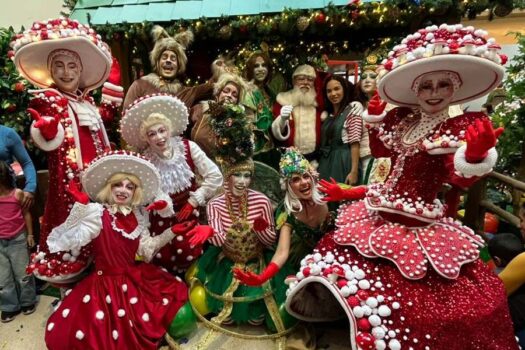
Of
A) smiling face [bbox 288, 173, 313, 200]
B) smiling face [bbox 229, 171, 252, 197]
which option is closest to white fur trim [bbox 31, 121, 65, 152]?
smiling face [bbox 229, 171, 252, 197]

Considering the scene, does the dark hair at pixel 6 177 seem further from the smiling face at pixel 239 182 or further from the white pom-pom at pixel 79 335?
the smiling face at pixel 239 182

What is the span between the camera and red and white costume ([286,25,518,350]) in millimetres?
1644

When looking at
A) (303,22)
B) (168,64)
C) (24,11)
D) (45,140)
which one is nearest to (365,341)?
(45,140)

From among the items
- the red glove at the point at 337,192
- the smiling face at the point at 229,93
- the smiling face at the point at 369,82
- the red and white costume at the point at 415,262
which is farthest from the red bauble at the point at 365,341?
the smiling face at the point at 369,82

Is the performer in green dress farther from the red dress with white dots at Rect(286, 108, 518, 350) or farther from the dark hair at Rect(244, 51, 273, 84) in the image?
the red dress with white dots at Rect(286, 108, 518, 350)

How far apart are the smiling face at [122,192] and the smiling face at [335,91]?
6.02ft

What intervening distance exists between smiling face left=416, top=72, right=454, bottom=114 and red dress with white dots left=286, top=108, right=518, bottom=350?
81 mm

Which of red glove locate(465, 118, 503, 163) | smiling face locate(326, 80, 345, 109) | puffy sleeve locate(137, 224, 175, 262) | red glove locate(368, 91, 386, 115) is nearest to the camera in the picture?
red glove locate(465, 118, 503, 163)

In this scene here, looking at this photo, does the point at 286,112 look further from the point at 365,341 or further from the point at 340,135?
the point at 365,341

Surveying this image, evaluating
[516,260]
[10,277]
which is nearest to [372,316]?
[516,260]

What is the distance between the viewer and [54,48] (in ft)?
7.51

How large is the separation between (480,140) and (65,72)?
234 cm

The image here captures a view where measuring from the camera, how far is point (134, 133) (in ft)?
8.21

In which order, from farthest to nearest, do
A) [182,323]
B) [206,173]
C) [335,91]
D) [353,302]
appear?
[335,91] → [206,173] → [182,323] → [353,302]
